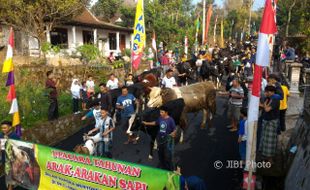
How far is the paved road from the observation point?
750cm

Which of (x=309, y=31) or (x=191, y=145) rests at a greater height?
(x=309, y=31)

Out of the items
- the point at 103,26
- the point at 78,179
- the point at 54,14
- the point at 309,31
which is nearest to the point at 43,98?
the point at 78,179

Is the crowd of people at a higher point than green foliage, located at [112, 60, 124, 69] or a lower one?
lower

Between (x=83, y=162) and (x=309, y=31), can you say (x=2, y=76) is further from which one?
(x=309, y=31)

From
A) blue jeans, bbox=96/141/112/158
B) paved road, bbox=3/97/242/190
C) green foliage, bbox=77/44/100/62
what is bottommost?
paved road, bbox=3/97/242/190

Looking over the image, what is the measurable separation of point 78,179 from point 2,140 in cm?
240

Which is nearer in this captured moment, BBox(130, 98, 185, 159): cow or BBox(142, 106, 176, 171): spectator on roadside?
BBox(142, 106, 176, 171): spectator on roadside

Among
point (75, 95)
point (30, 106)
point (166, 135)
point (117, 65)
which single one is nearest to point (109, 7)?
point (117, 65)

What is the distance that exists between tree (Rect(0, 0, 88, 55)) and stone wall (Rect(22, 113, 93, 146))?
9288 millimetres

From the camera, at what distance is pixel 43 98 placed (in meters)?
11.6

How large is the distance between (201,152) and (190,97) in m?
2.22

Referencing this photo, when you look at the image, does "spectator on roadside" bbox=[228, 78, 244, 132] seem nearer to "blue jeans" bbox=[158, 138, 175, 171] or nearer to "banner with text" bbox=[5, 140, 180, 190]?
"blue jeans" bbox=[158, 138, 175, 171]

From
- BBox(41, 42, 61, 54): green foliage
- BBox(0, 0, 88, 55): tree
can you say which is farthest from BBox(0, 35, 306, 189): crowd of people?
BBox(0, 0, 88, 55): tree

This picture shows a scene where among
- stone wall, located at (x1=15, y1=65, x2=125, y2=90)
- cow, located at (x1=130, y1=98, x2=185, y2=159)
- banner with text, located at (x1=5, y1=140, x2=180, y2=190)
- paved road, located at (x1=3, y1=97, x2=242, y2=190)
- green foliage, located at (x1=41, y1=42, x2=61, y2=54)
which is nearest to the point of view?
banner with text, located at (x1=5, y1=140, x2=180, y2=190)
